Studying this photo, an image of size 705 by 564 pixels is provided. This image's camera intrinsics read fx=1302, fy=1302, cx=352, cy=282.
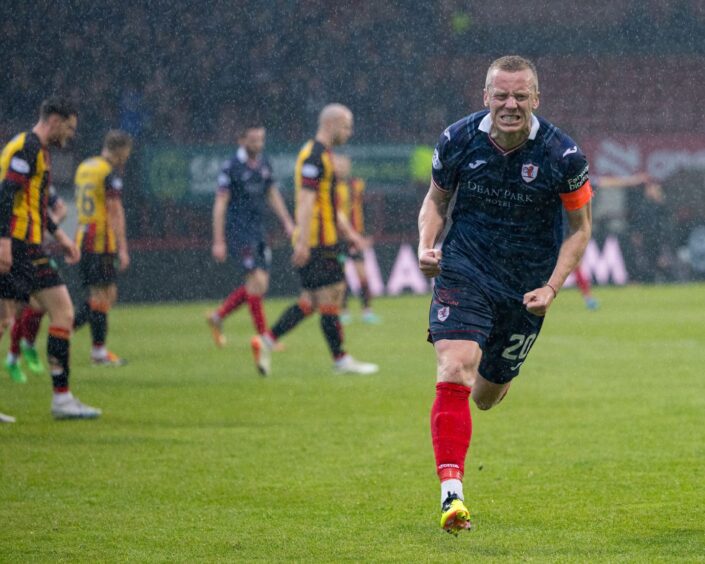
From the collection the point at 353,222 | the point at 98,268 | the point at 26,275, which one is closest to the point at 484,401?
the point at 26,275

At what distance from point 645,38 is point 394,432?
2638 cm

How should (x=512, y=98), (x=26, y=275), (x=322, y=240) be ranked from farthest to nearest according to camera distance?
(x=322, y=240) → (x=26, y=275) → (x=512, y=98)

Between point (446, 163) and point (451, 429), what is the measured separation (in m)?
1.16

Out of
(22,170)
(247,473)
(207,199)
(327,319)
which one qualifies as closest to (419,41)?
(207,199)

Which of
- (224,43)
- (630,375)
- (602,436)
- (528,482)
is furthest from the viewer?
(224,43)

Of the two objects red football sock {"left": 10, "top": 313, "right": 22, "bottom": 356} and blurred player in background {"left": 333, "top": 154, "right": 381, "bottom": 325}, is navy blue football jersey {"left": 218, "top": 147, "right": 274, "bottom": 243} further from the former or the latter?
blurred player in background {"left": 333, "top": 154, "right": 381, "bottom": 325}

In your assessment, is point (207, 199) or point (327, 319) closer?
point (327, 319)

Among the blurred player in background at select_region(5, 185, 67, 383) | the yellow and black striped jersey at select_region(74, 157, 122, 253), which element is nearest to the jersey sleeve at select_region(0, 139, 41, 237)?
the blurred player in background at select_region(5, 185, 67, 383)

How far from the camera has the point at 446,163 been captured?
18.1 ft

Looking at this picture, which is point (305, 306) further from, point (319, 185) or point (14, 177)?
point (14, 177)

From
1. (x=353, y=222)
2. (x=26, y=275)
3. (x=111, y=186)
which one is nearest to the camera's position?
(x=26, y=275)

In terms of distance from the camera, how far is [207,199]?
25.1m

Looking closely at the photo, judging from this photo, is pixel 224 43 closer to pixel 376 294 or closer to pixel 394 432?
pixel 376 294

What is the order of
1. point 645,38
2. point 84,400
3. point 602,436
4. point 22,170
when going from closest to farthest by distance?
point 602,436 → point 22,170 → point 84,400 → point 645,38
